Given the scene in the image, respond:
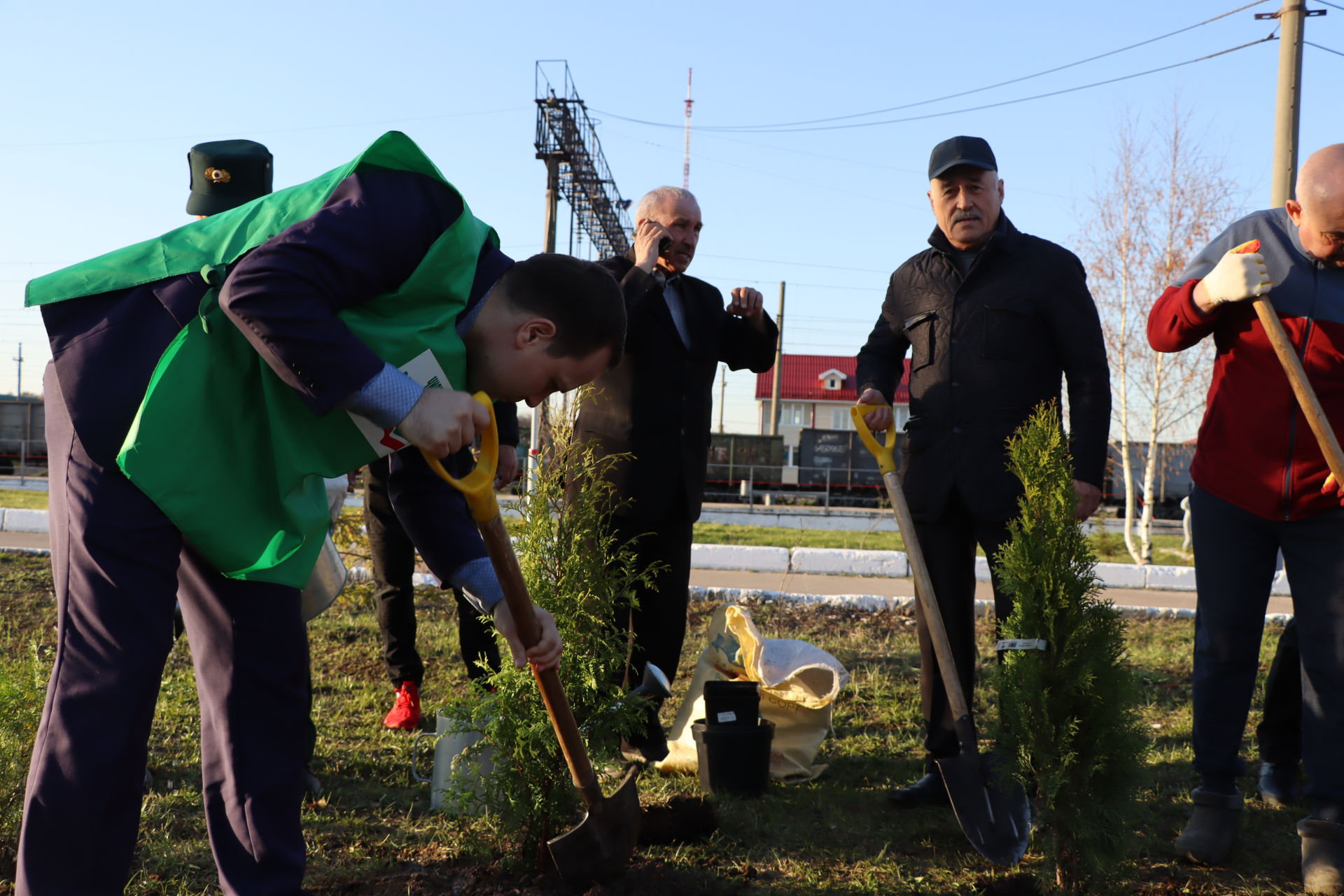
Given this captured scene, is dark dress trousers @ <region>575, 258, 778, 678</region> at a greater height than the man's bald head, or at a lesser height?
lesser

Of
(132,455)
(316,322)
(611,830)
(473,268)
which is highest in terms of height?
(473,268)

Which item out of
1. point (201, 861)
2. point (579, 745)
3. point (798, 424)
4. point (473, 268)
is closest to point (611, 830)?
point (579, 745)

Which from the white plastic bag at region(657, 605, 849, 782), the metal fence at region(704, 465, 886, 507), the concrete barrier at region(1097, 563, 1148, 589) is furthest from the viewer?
the metal fence at region(704, 465, 886, 507)

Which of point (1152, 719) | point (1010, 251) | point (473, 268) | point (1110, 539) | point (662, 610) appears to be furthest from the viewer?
point (1110, 539)

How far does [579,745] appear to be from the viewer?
8.50 ft

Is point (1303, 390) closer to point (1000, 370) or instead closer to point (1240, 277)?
point (1240, 277)

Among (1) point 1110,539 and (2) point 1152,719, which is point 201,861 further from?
(1) point 1110,539

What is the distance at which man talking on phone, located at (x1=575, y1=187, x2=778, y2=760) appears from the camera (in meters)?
3.93

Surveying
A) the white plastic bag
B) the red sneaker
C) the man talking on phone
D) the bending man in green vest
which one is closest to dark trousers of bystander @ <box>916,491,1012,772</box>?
the white plastic bag

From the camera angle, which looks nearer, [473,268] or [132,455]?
[132,455]

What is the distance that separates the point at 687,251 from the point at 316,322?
2490mm

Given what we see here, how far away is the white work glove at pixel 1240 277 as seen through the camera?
9.58 feet

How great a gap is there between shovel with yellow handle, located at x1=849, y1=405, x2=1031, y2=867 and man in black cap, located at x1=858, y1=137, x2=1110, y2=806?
29cm

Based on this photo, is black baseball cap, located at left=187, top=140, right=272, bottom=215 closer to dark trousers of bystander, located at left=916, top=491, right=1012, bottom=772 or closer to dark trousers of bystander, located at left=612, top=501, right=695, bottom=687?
dark trousers of bystander, located at left=612, top=501, right=695, bottom=687
